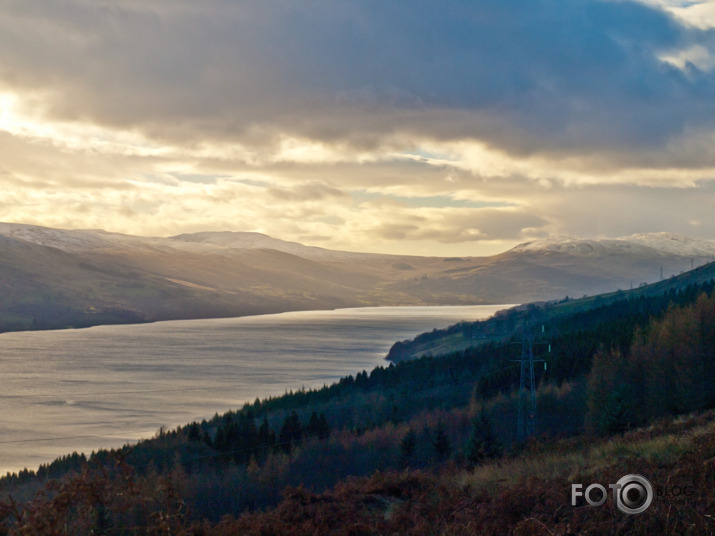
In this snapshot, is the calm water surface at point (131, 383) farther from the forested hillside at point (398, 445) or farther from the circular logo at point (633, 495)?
the circular logo at point (633, 495)

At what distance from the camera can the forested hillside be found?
10.9 meters

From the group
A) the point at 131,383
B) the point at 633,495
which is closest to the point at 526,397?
the point at 633,495

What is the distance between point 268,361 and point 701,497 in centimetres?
14429

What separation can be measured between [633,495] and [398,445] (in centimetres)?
5503

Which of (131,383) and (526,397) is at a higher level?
(526,397)

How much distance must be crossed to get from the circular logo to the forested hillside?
46 centimetres

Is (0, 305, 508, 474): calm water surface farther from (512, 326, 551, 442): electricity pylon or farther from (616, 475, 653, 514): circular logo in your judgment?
(616, 475, 653, 514): circular logo

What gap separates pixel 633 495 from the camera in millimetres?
10391

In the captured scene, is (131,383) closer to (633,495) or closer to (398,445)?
(398,445)

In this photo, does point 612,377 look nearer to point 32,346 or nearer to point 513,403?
point 513,403

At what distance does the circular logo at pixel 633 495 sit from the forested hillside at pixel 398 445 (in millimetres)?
463

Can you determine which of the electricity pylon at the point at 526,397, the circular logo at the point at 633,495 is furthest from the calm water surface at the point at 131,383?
the circular logo at the point at 633,495

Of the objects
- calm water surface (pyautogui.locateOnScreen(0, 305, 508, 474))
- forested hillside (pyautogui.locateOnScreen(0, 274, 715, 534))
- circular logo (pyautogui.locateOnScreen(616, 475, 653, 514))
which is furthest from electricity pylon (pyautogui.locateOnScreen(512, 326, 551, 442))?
calm water surface (pyautogui.locateOnScreen(0, 305, 508, 474))

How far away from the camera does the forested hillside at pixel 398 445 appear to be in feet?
35.6
